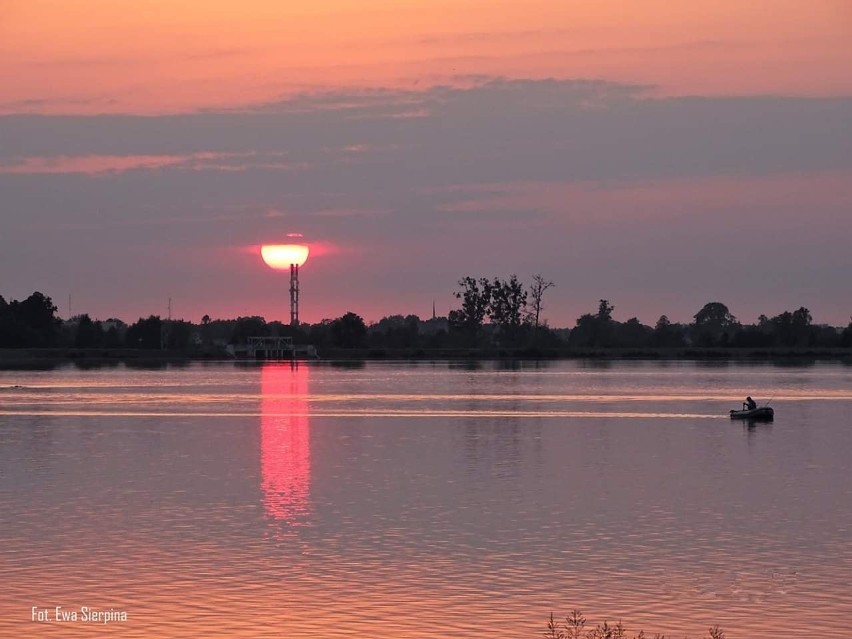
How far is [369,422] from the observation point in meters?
76.1

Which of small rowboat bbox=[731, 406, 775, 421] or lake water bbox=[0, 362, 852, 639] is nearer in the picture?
lake water bbox=[0, 362, 852, 639]

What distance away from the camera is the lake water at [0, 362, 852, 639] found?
79.1 feet

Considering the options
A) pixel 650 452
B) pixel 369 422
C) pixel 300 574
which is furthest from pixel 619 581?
pixel 369 422

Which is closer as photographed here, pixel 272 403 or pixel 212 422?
pixel 212 422

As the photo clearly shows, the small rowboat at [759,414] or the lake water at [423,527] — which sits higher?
the small rowboat at [759,414]

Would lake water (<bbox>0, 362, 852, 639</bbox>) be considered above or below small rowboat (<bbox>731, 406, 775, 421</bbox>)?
below

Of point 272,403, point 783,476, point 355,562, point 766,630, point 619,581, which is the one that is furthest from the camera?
point 272,403

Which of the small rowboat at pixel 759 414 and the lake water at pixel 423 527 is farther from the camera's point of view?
the small rowboat at pixel 759 414

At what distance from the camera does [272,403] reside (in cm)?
9969

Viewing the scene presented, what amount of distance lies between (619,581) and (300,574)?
6.40m

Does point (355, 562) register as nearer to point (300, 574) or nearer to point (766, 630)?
point (300, 574)

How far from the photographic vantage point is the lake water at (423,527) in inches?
949

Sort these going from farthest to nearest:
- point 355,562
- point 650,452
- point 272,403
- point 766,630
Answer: point 272,403 → point 650,452 → point 355,562 → point 766,630

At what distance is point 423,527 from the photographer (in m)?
33.9
